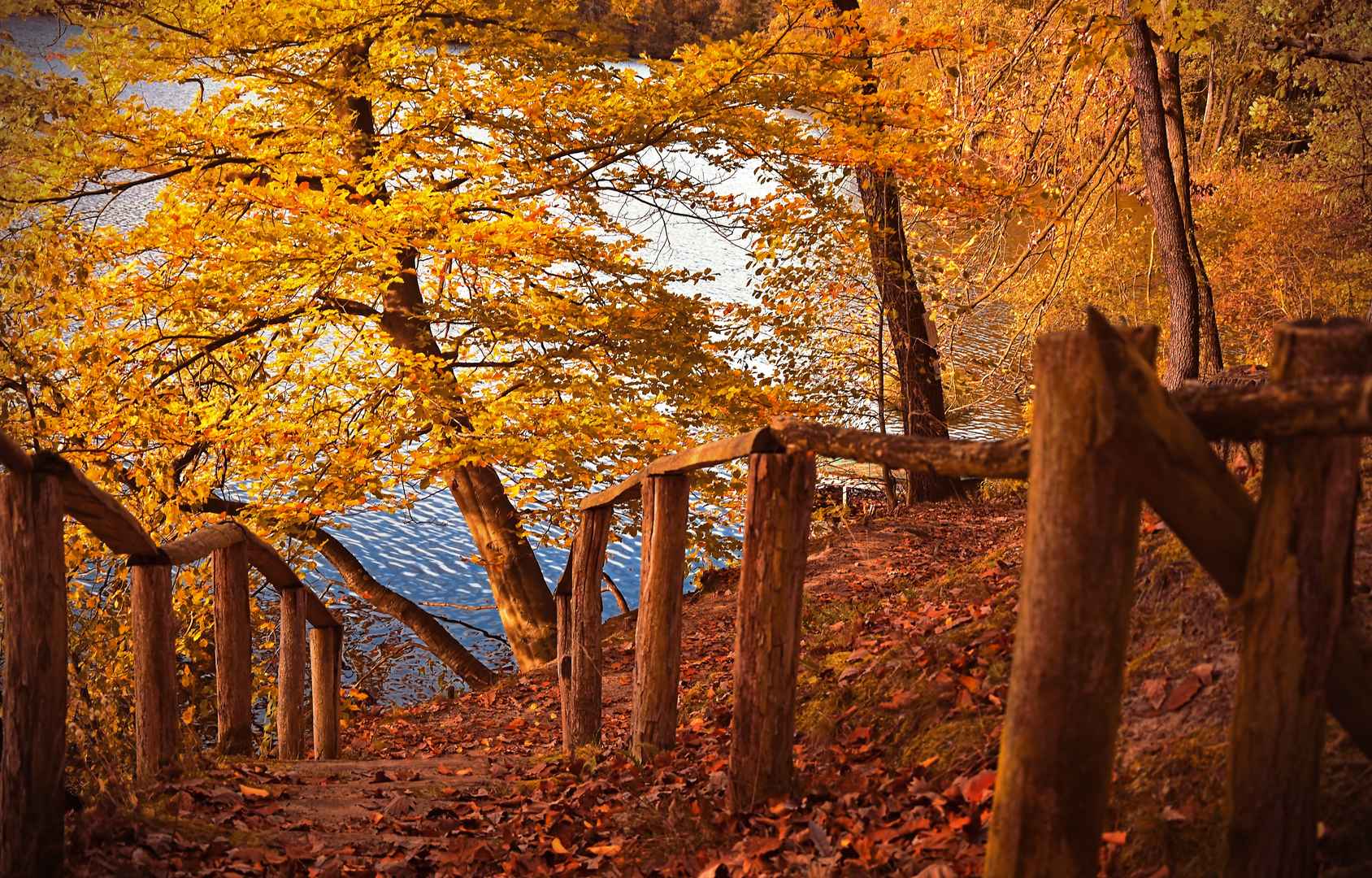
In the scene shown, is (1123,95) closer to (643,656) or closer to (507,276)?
(507,276)

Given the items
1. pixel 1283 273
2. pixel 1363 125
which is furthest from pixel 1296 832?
pixel 1283 273

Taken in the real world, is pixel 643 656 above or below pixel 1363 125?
below

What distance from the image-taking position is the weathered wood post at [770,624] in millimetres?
3633

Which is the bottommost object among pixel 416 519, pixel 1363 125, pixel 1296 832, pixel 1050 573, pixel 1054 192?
pixel 1296 832

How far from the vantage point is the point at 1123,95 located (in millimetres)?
12805

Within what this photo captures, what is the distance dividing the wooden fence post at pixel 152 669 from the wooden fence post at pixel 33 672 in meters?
1.35

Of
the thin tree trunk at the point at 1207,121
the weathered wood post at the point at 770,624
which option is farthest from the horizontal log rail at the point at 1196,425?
the thin tree trunk at the point at 1207,121

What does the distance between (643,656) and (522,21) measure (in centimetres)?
637

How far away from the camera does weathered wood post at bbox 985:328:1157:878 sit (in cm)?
208

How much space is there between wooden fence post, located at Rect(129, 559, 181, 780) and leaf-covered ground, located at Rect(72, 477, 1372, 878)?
0.57ft

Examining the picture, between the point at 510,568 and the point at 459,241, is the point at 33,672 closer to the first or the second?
the point at 459,241

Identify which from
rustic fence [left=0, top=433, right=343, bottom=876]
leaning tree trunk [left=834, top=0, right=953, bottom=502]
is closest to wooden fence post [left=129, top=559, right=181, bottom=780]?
rustic fence [left=0, top=433, right=343, bottom=876]

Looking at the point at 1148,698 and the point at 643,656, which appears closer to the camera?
the point at 1148,698

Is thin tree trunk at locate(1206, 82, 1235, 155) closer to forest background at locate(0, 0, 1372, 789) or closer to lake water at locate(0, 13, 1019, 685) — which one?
lake water at locate(0, 13, 1019, 685)
